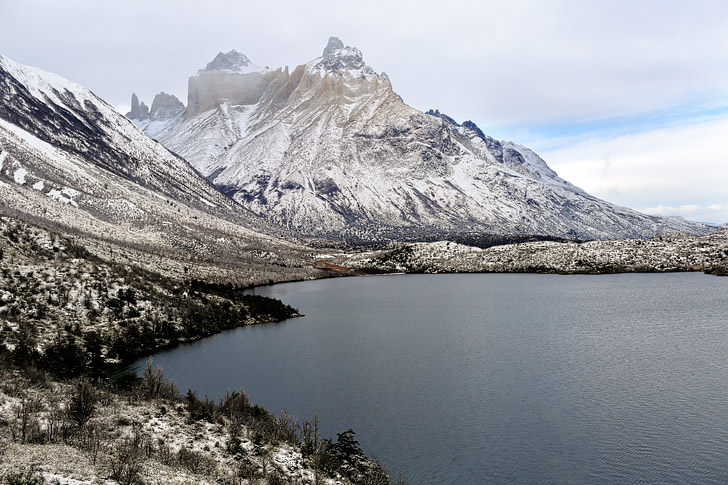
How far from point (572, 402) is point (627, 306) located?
51.9 meters

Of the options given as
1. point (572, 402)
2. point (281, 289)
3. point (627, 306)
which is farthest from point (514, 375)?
point (281, 289)

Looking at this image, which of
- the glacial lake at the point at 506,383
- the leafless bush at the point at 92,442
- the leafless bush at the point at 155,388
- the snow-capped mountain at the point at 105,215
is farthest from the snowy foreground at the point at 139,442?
the snow-capped mountain at the point at 105,215

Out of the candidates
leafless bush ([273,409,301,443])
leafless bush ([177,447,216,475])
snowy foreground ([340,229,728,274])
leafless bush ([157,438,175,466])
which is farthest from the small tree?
snowy foreground ([340,229,728,274])

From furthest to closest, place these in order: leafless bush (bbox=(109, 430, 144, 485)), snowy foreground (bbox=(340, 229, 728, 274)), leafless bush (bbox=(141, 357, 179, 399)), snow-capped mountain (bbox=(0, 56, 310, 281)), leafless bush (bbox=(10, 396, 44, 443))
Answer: snowy foreground (bbox=(340, 229, 728, 274)) < snow-capped mountain (bbox=(0, 56, 310, 281)) < leafless bush (bbox=(141, 357, 179, 399)) < leafless bush (bbox=(10, 396, 44, 443)) < leafless bush (bbox=(109, 430, 144, 485))

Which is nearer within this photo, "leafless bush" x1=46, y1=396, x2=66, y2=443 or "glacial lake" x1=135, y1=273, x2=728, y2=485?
"leafless bush" x1=46, y1=396, x2=66, y2=443

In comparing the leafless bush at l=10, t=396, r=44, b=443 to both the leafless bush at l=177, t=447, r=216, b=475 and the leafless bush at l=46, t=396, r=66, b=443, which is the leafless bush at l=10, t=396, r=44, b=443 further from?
the leafless bush at l=177, t=447, r=216, b=475

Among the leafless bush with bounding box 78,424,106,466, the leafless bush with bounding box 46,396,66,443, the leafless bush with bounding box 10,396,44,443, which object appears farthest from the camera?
the leafless bush with bounding box 46,396,66,443

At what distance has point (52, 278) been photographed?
55562mm

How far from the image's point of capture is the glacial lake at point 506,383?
1061 inches

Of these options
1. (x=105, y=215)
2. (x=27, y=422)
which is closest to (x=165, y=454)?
(x=27, y=422)

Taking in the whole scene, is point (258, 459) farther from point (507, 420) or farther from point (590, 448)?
point (590, 448)

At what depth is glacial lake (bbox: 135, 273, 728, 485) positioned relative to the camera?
27.0m

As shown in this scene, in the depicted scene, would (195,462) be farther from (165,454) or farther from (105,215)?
(105,215)

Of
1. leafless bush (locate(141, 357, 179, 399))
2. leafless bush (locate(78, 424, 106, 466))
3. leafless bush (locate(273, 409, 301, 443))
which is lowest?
leafless bush (locate(273, 409, 301, 443))
